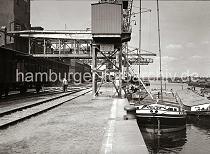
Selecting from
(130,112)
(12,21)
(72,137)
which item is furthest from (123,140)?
(12,21)

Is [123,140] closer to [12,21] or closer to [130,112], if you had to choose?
[130,112]

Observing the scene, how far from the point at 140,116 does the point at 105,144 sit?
9456mm

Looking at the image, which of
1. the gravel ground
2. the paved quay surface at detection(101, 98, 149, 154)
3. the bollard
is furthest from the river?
the paved quay surface at detection(101, 98, 149, 154)

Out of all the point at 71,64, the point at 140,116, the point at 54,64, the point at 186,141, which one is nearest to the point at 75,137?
the point at 140,116

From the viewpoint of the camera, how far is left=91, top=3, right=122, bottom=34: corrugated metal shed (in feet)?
70.5

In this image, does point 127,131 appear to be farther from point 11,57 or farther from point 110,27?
point 11,57

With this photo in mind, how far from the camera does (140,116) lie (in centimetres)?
1677

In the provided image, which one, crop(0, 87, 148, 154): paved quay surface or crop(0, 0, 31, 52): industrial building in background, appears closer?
crop(0, 87, 148, 154): paved quay surface

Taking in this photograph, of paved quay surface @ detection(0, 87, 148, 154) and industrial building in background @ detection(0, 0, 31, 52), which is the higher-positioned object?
industrial building in background @ detection(0, 0, 31, 52)

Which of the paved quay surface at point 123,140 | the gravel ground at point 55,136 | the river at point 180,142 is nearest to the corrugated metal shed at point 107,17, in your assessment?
the river at point 180,142

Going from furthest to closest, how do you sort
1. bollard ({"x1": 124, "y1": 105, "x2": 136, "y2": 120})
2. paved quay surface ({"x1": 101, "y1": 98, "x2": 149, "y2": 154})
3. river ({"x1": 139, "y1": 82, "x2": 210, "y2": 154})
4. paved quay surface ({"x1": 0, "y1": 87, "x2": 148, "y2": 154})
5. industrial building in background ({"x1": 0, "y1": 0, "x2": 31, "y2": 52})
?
industrial building in background ({"x1": 0, "y1": 0, "x2": 31, "y2": 52}) < river ({"x1": 139, "y1": 82, "x2": 210, "y2": 154}) < bollard ({"x1": 124, "y1": 105, "x2": 136, "y2": 120}) < paved quay surface ({"x1": 0, "y1": 87, "x2": 148, "y2": 154}) < paved quay surface ({"x1": 101, "y1": 98, "x2": 149, "y2": 154})

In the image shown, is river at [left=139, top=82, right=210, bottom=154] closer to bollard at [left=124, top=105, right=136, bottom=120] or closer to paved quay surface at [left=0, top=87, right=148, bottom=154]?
bollard at [left=124, top=105, right=136, bottom=120]

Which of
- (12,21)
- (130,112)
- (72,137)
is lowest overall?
(72,137)

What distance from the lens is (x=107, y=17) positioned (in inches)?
850
